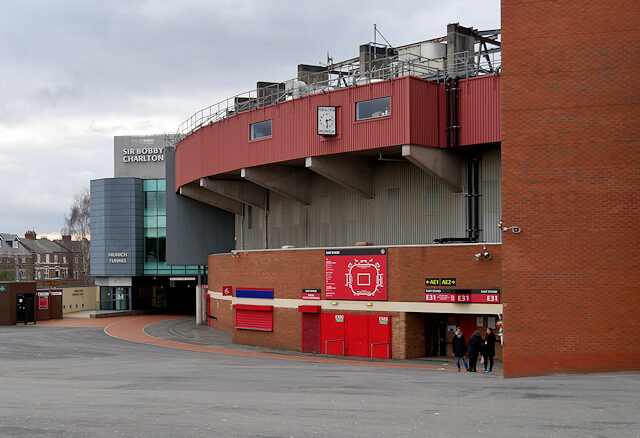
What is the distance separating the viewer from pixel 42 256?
123 metres

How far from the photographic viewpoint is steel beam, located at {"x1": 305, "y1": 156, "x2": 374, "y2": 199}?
113ft

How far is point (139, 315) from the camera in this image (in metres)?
68.4

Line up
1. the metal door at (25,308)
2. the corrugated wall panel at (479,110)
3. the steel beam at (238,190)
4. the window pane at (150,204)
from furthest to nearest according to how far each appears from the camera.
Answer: the window pane at (150,204) < the metal door at (25,308) < the steel beam at (238,190) < the corrugated wall panel at (479,110)

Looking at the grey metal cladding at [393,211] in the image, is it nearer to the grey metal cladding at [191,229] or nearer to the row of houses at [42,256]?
the grey metal cladding at [191,229]

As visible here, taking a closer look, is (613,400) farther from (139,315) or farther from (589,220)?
(139,315)

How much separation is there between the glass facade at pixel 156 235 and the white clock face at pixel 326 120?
38.9m

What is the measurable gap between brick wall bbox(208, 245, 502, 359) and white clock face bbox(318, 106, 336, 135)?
545 cm

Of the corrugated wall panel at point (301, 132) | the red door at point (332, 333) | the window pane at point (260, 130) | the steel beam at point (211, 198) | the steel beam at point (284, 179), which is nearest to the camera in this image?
the corrugated wall panel at point (301, 132)

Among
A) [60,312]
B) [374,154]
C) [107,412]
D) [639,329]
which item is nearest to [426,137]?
[374,154]

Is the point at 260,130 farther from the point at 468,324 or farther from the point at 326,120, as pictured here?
the point at 468,324

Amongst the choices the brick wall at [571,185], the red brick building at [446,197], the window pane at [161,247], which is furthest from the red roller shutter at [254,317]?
the window pane at [161,247]

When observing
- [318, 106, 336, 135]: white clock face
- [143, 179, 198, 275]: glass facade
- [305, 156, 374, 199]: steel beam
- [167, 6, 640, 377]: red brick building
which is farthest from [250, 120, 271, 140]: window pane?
[143, 179, 198, 275]: glass facade

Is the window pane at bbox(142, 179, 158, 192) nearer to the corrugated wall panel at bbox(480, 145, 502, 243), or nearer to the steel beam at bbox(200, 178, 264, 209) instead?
the steel beam at bbox(200, 178, 264, 209)

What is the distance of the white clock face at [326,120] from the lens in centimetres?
3309
